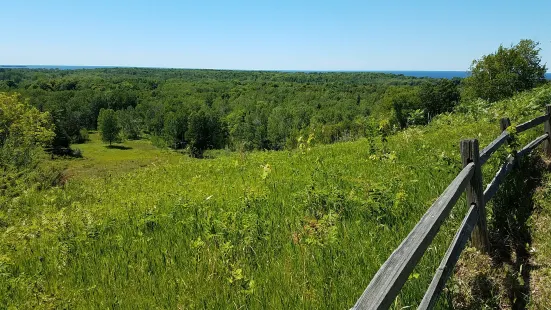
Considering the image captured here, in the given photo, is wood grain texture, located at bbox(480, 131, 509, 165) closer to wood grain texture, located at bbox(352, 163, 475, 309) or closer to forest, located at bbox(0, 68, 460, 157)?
wood grain texture, located at bbox(352, 163, 475, 309)

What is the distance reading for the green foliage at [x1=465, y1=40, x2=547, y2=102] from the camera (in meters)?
41.3

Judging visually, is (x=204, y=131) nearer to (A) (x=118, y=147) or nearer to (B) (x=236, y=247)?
(A) (x=118, y=147)

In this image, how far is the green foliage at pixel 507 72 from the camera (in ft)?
136

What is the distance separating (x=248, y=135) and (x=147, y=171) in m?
102

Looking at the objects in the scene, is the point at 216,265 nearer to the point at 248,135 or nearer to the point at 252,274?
the point at 252,274

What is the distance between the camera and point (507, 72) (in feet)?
138

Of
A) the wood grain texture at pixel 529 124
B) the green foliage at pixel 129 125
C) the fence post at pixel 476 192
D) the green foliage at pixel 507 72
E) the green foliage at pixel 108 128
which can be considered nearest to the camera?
the fence post at pixel 476 192

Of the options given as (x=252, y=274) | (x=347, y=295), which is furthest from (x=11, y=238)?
(x=347, y=295)

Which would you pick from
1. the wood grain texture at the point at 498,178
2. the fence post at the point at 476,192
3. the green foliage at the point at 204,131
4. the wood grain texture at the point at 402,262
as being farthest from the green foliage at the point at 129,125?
the wood grain texture at the point at 402,262

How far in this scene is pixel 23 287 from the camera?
4.27m

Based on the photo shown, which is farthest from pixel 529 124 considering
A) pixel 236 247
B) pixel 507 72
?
pixel 507 72

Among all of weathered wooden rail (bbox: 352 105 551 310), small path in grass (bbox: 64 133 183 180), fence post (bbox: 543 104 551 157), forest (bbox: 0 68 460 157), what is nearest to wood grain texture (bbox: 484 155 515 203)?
weathered wooden rail (bbox: 352 105 551 310)

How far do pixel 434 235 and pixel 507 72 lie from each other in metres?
47.1

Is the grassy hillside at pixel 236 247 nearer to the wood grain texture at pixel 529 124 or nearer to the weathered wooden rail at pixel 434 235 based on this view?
the weathered wooden rail at pixel 434 235
